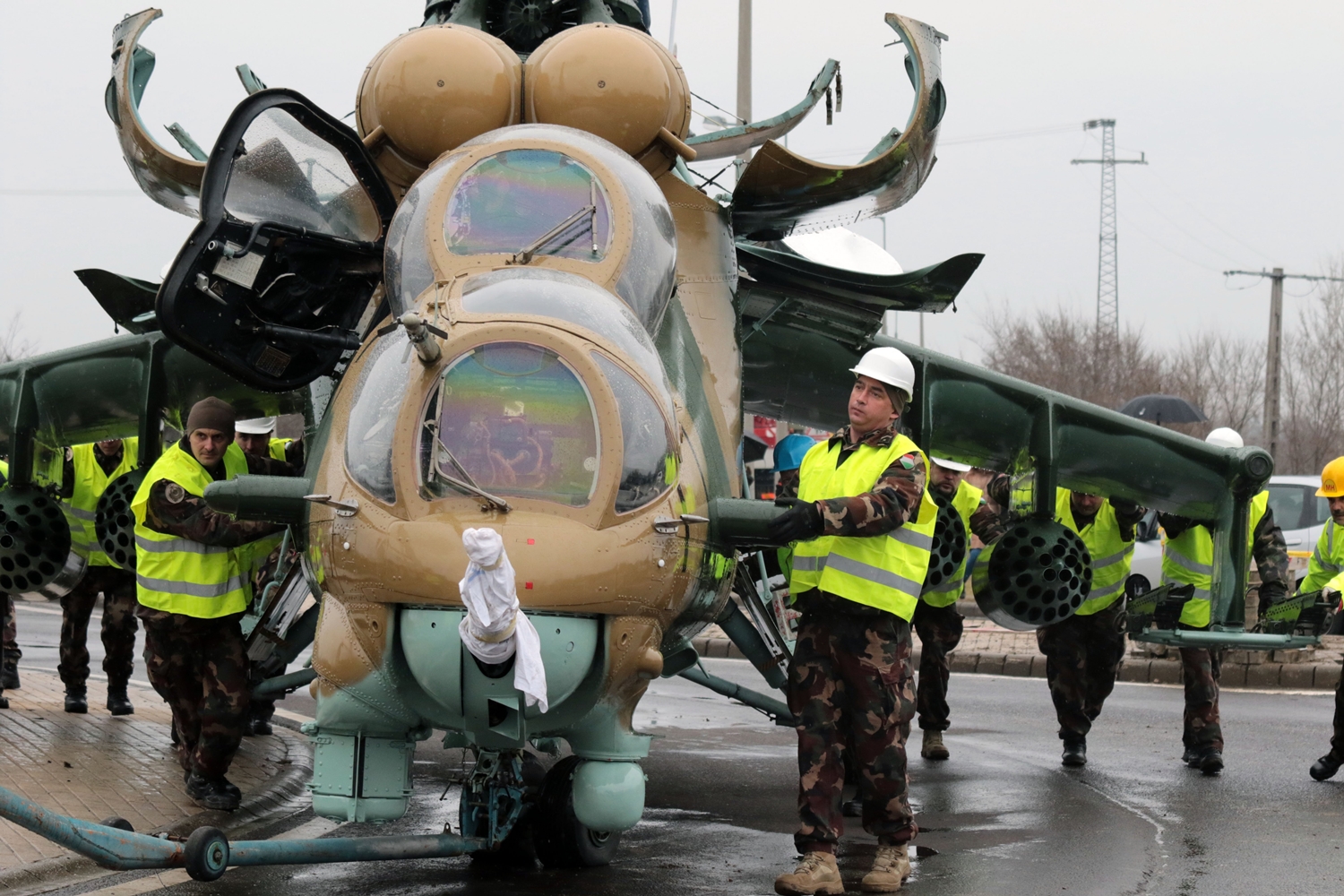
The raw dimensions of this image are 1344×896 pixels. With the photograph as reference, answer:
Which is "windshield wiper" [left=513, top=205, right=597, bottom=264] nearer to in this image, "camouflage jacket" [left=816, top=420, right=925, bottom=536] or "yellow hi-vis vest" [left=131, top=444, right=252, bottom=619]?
"camouflage jacket" [left=816, top=420, right=925, bottom=536]

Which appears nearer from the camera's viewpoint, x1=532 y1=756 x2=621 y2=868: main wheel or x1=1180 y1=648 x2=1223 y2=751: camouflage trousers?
x1=532 y1=756 x2=621 y2=868: main wheel

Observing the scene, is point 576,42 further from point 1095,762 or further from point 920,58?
point 1095,762

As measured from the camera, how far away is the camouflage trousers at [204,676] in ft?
26.8

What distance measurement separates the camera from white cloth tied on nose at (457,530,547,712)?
16.5ft

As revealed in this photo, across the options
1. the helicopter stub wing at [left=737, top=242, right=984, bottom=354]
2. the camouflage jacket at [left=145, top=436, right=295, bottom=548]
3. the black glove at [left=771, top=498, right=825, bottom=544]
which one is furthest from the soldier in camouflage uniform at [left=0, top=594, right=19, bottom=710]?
the black glove at [left=771, top=498, right=825, bottom=544]

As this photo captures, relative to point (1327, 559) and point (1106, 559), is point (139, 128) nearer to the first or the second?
point (1106, 559)

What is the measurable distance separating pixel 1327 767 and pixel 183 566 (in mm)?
6355

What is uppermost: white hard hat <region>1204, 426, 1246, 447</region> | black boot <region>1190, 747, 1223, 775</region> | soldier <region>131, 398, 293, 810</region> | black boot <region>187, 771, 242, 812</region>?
white hard hat <region>1204, 426, 1246, 447</region>

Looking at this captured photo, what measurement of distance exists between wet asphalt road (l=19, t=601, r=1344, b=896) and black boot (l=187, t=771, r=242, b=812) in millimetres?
350

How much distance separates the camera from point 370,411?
5699mm

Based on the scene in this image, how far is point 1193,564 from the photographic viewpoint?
1073 cm

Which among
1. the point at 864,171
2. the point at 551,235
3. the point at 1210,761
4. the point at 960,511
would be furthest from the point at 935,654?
the point at 551,235

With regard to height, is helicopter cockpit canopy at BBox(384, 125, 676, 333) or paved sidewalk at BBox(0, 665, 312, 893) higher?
helicopter cockpit canopy at BBox(384, 125, 676, 333)

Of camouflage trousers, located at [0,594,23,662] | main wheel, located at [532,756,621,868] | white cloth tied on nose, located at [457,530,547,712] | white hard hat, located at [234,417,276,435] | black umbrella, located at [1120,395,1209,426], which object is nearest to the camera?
white cloth tied on nose, located at [457,530,547,712]
